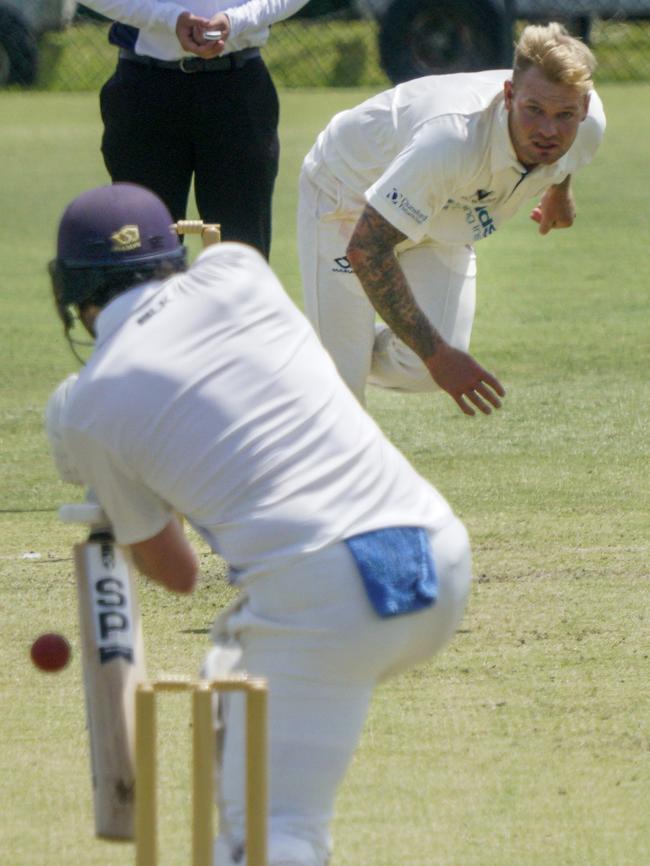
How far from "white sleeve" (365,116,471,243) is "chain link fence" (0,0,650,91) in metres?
13.9

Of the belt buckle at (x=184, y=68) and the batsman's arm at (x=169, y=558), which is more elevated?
the batsman's arm at (x=169, y=558)

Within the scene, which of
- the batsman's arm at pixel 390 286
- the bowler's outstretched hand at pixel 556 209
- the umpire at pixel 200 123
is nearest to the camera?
the batsman's arm at pixel 390 286

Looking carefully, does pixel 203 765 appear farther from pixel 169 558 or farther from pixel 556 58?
pixel 556 58

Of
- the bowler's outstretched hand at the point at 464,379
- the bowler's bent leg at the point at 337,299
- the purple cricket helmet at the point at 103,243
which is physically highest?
the purple cricket helmet at the point at 103,243

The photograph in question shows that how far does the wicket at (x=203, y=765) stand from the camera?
9.64 feet

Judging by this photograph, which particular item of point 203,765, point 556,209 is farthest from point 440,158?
point 203,765

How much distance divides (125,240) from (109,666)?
0.77 m

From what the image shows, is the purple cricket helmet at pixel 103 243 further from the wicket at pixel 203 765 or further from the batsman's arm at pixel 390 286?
the batsman's arm at pixel 390 286

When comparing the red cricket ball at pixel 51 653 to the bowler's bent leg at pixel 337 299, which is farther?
the bowler's bent leg at pixel 337 299

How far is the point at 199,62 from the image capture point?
676 centimetres

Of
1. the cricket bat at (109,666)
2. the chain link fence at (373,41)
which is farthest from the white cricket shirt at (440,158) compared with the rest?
the chain link fence at (373,41)

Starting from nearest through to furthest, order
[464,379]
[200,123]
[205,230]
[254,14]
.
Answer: [464,379], [205,230], [254,14], [200,123]

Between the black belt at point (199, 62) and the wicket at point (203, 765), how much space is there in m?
4.11

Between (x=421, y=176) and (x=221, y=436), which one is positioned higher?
(x=221, y=436)
